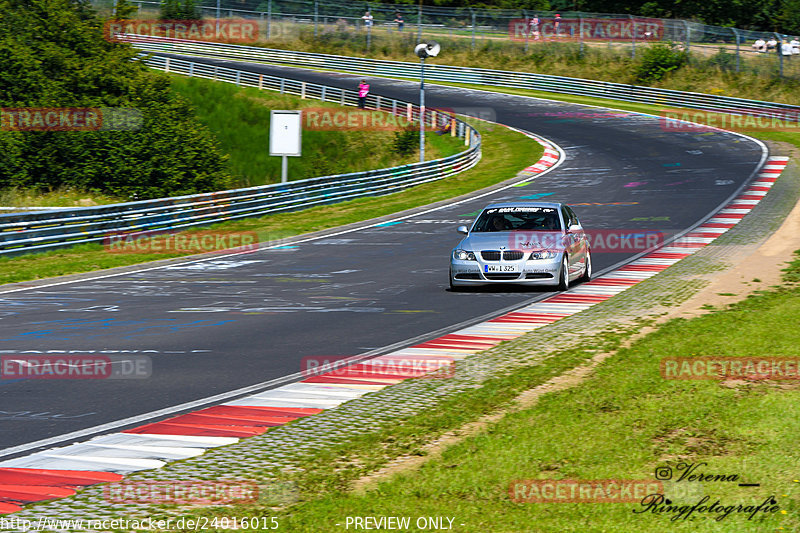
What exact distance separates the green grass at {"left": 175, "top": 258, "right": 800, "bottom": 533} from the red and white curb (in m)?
1.09

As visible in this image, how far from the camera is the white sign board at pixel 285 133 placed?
31953 millimetres

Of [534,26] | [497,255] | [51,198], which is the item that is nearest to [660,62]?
[534,26]

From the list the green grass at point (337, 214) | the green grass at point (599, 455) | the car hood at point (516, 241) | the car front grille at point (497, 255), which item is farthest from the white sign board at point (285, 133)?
the green grass at point (599, 455)

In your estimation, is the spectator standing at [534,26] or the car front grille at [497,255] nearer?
the car front grille at [497,255]

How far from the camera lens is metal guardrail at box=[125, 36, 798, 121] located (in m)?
53.7

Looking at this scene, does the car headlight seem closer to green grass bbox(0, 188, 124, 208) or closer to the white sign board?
the white sign board

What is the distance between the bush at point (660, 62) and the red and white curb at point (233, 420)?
49.9 metres

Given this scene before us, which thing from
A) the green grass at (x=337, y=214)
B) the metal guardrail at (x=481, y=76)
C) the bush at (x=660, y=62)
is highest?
the bush at (x=660, y=62)

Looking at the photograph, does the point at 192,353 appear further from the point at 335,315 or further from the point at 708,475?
the point at 708,475

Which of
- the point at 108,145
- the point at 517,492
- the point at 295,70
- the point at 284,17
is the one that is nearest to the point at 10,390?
the point at 517,492

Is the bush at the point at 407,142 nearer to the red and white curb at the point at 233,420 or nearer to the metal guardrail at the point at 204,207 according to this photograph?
the metal guardrail at the point at 204,207

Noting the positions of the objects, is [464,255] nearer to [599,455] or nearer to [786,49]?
[599,455]

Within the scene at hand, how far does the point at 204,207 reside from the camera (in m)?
27.4

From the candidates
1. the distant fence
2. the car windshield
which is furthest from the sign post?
the distant fence
